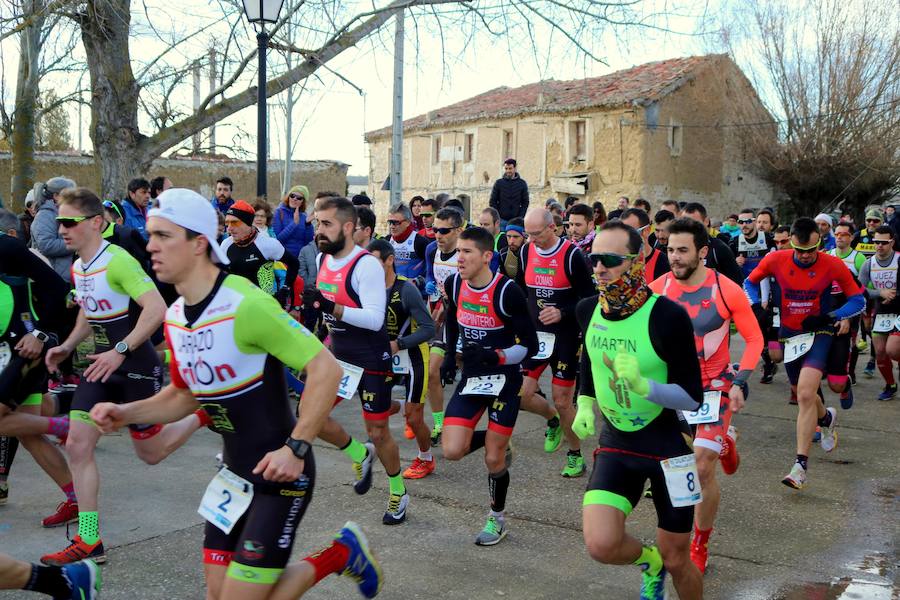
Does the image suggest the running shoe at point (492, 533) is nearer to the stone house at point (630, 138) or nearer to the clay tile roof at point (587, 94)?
the clay tile roof at point (587, 94)

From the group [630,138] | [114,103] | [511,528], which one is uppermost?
[630,138]

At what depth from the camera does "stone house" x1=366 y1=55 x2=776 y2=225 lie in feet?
118

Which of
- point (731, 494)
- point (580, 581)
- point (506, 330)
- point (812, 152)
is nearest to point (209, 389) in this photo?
point (580, 581)

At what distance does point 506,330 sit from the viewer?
19.7ft

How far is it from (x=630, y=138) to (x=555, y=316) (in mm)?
30279

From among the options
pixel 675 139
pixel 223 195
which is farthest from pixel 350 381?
pixel 675 139

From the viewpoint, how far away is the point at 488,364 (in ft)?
18.8

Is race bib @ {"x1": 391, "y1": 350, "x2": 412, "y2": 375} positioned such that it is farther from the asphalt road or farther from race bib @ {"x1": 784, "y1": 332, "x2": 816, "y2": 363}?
race bib @ {"x1": 784, "y1": 332, "x2": 816, "y2": 363}

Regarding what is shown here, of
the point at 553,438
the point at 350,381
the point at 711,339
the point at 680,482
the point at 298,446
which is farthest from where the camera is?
the point at 553,438

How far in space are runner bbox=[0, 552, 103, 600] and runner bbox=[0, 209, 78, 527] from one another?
1.82 m

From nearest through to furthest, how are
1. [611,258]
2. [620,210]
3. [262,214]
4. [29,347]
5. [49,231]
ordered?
[611,258] < [29,347] < [49,231] < [262,214] < [620,210]

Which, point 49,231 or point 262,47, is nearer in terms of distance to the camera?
point 49,231

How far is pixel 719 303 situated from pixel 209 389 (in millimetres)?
3283

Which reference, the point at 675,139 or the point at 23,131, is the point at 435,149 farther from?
the point at 23,131
